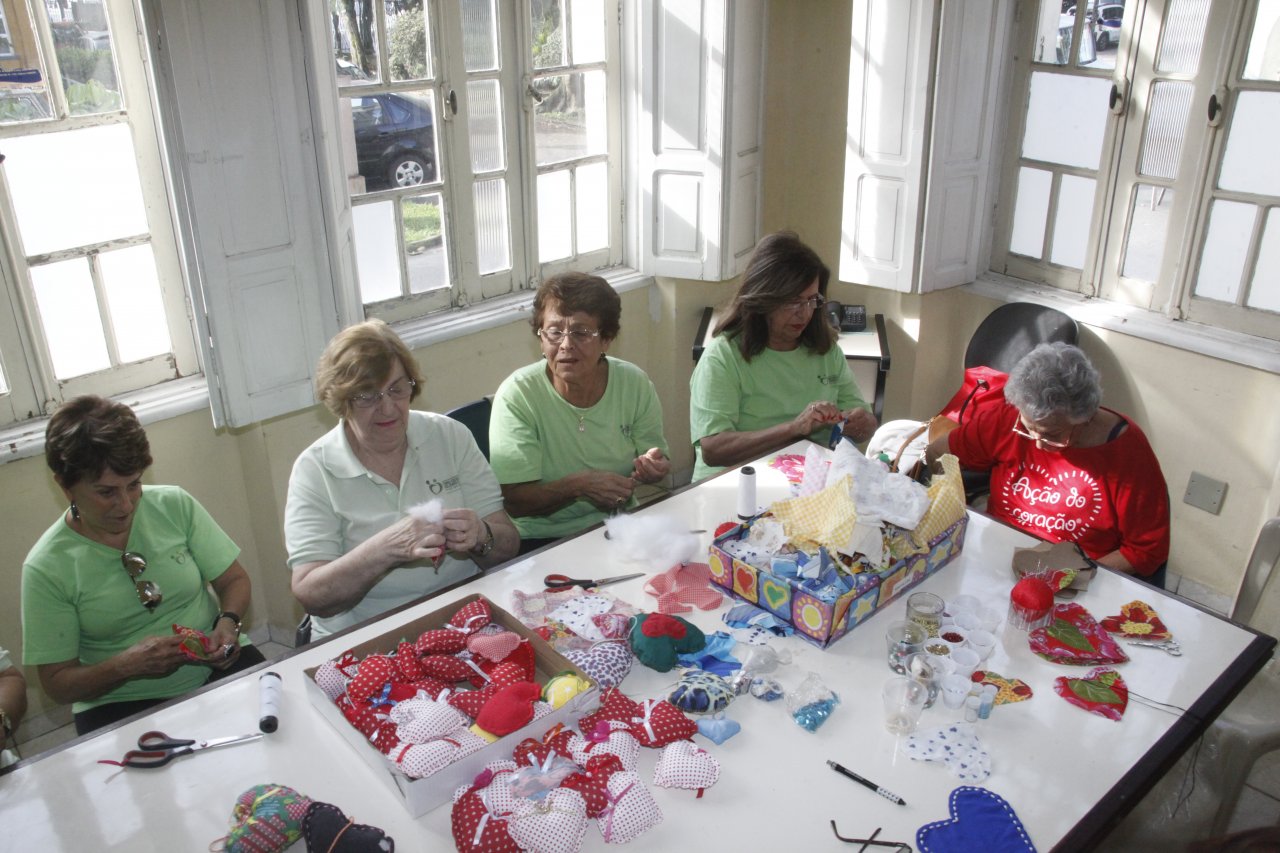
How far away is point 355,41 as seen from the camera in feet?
10.6

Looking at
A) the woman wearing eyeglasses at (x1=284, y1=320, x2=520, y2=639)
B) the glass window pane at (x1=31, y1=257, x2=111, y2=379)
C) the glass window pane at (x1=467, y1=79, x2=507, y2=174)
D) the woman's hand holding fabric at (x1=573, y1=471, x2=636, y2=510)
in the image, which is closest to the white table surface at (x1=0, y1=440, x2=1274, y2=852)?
the woman wearing eyeglasses at (x1=284, y1=320, x2=520, y2=639)

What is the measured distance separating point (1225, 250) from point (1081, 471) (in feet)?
5.11

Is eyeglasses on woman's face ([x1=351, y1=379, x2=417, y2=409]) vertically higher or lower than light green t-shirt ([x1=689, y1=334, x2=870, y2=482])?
higher

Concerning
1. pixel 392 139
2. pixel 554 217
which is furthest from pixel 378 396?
pixel 554 217

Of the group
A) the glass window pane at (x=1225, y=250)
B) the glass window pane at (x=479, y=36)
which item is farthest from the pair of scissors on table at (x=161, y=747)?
the glass window pane at (x=1225, y=250)

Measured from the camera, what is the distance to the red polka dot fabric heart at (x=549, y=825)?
149 centimetres

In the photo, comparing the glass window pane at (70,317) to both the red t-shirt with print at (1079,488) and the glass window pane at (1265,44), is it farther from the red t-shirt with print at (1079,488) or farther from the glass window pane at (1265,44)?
→ the glass window pane at (1265,44)

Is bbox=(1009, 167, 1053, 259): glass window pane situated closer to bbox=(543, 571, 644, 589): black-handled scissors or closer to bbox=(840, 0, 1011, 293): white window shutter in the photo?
bbox=(840, 0, 1011, 293): white window shutter

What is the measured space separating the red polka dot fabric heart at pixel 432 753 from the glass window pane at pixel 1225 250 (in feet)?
10.1

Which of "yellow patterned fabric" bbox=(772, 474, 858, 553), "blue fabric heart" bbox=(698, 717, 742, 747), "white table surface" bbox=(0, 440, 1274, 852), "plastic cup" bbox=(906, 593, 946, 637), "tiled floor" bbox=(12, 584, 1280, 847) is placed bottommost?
"tiled floor" bbox=(12, 584, 1280, 847)

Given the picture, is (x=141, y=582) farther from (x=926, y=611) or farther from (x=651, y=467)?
(x=926, y=611)

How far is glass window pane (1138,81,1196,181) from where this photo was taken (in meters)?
3.42

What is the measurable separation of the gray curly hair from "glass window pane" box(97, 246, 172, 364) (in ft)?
8.18

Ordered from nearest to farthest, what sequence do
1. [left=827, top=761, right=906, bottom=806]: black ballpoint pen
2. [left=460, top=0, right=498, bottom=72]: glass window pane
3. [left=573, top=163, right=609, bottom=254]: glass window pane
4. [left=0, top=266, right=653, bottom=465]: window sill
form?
1. [left=827, top=761, right=906, bottom=806]: black ballpoint pen
2. [left=0, top=266, right=653, bottom=465]: window sill
3. [left=460, top=0, right=498, bottom=72]: glass window pane
4. [left=573, top=163, right=609, bottom=254]: glass window pane
